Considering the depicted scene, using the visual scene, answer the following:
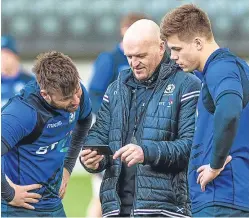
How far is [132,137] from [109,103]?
0.28m

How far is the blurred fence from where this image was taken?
1591 cm

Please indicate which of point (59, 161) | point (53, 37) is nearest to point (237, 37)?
point (53, 37)

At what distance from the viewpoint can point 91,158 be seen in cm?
560

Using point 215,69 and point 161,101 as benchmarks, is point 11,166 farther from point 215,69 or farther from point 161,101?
point 215,69

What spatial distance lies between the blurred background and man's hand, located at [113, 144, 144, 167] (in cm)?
1030

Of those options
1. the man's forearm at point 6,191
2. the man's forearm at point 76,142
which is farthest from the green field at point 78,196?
the man's forearm at point 6,191

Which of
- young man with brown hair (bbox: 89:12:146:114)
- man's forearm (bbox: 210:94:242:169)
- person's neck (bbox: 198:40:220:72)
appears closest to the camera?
man's forearm (bbox: 210:94:242:169)

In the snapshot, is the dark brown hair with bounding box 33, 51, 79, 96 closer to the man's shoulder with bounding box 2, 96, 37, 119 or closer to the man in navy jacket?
the man's shoulder with bounding box 2, 96, 37, 119

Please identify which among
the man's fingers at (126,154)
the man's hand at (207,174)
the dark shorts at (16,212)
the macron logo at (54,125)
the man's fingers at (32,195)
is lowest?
the dark shorts at (16,212)

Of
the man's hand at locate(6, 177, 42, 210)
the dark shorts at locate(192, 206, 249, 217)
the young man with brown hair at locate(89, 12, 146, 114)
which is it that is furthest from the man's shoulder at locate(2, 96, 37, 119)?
the young man with brown hair at locate(89, 12, 146, 114)

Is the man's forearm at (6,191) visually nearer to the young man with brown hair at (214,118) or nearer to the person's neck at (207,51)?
the young man with brown hair at (214,118)

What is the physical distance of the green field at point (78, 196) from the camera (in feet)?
33.8

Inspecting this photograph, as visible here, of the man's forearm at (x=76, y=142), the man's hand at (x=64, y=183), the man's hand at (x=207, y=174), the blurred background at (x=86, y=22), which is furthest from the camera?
the blurred background at (x=86, y=22)

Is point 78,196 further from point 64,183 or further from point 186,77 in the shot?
point 186,77
